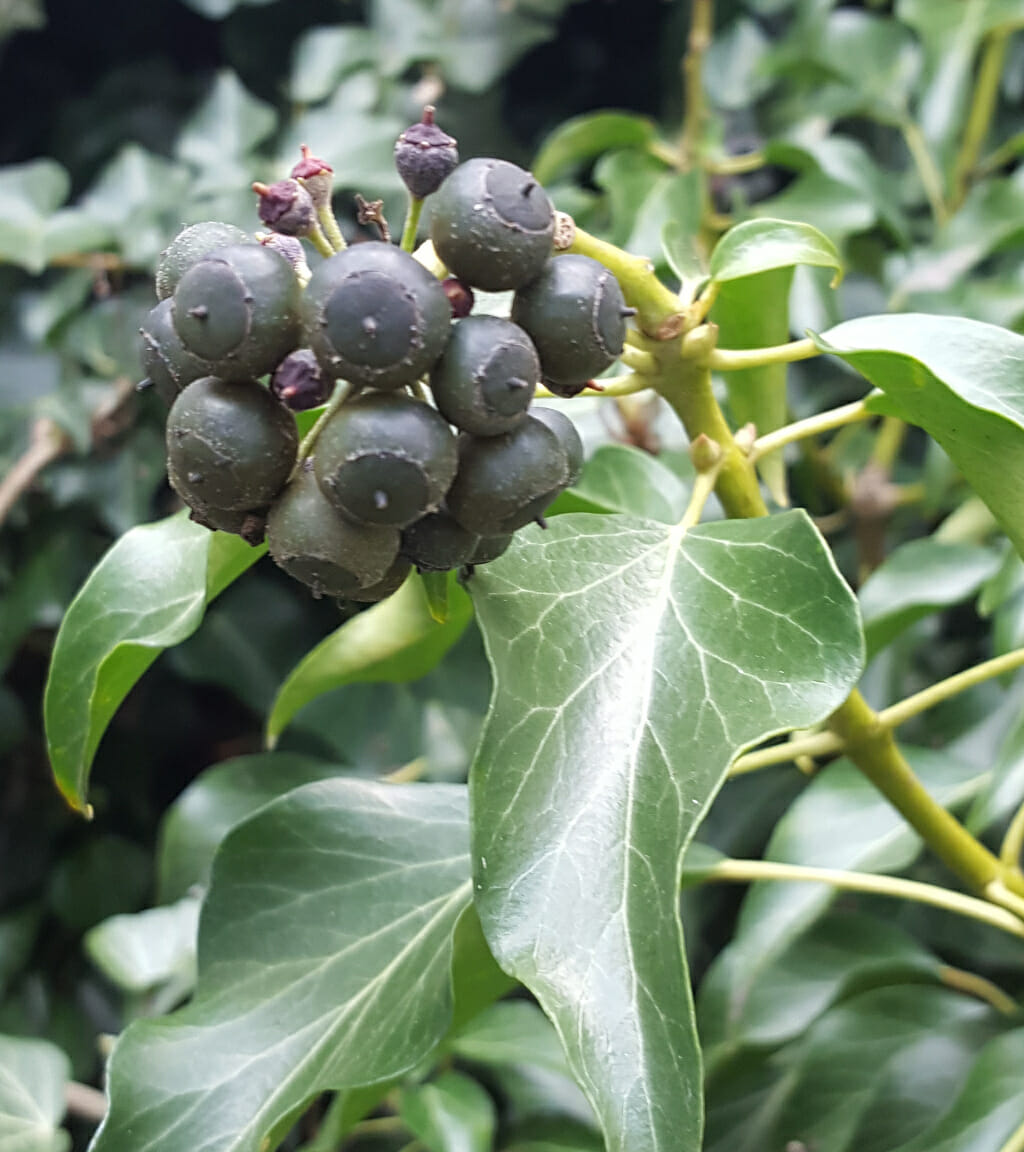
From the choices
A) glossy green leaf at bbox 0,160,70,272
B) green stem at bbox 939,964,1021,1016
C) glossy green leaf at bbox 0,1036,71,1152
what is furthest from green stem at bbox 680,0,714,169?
glossy green leaf at bbox 0,1036,71,1152

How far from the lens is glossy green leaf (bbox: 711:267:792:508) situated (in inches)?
18.1

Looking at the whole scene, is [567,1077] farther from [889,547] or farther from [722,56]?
[722,56]

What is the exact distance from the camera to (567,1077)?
74 centimetres

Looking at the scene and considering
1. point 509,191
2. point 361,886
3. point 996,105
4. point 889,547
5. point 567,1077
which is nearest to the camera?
point 509,191

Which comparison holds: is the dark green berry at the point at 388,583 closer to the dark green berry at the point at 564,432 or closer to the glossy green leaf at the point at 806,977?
the dark green berry at the point at 564,432

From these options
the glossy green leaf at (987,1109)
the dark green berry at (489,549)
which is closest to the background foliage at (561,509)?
the glossy green leaf at (987,1109)

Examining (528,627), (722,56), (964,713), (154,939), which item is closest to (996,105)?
(722,56)

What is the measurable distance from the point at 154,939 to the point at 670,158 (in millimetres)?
824

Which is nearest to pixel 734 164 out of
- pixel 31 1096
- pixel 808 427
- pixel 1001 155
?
pixel 1001 155

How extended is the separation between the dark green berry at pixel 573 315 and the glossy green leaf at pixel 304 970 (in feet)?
0.89

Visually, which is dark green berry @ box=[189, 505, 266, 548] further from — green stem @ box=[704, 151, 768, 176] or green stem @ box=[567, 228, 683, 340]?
green stem @ box=[704, 151, 768, 176]

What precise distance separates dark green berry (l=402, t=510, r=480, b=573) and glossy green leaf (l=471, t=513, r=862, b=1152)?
0.03 m

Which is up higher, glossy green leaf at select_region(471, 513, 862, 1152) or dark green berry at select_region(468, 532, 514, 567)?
dark green berry at select_region(468, 532, 514, 567)

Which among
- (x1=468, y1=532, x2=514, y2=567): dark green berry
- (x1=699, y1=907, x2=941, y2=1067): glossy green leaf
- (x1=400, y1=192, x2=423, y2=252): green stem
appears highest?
(x1=400, y1=192, x2=423, y2=252): green stem
